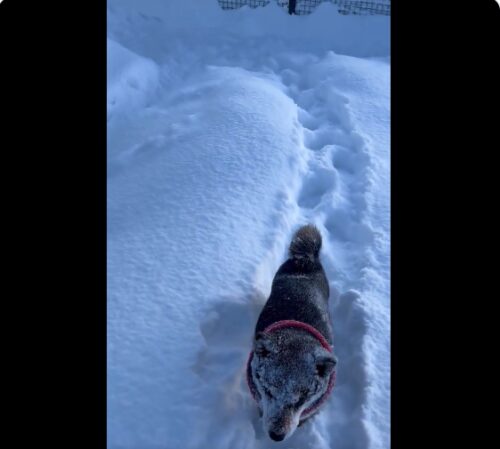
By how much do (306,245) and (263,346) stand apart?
82cm

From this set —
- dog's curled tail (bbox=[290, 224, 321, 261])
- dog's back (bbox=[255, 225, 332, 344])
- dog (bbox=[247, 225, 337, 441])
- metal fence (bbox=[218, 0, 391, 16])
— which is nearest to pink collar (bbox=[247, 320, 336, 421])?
dog (bbox=[247, 225, 337, 441])

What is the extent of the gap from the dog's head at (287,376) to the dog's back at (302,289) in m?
0.23

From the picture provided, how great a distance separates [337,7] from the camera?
5312 millimetres

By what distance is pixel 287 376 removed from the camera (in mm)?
1609

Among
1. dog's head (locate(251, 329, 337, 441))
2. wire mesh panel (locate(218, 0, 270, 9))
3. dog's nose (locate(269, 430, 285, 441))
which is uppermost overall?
wire mesh panel (locate(218, 0, 270, 9))

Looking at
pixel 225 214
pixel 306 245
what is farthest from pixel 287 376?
pixel 225 214

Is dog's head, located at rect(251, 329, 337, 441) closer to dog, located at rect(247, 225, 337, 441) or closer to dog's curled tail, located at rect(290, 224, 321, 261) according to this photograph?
dog, located at rect(247, 225, 337, 441)

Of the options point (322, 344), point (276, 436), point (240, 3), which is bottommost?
point (276, 436)

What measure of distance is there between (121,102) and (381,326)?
8.50 ft

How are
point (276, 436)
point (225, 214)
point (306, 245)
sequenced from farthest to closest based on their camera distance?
point (225, 214) < point (306, 245) < point (276, 436)

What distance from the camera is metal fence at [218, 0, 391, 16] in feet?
17.2

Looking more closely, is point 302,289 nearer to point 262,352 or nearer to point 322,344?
point 322,344

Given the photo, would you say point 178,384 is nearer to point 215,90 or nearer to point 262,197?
point 262,197

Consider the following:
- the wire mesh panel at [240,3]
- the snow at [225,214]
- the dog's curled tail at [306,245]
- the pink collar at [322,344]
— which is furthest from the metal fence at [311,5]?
the pink collar at [322,344]
